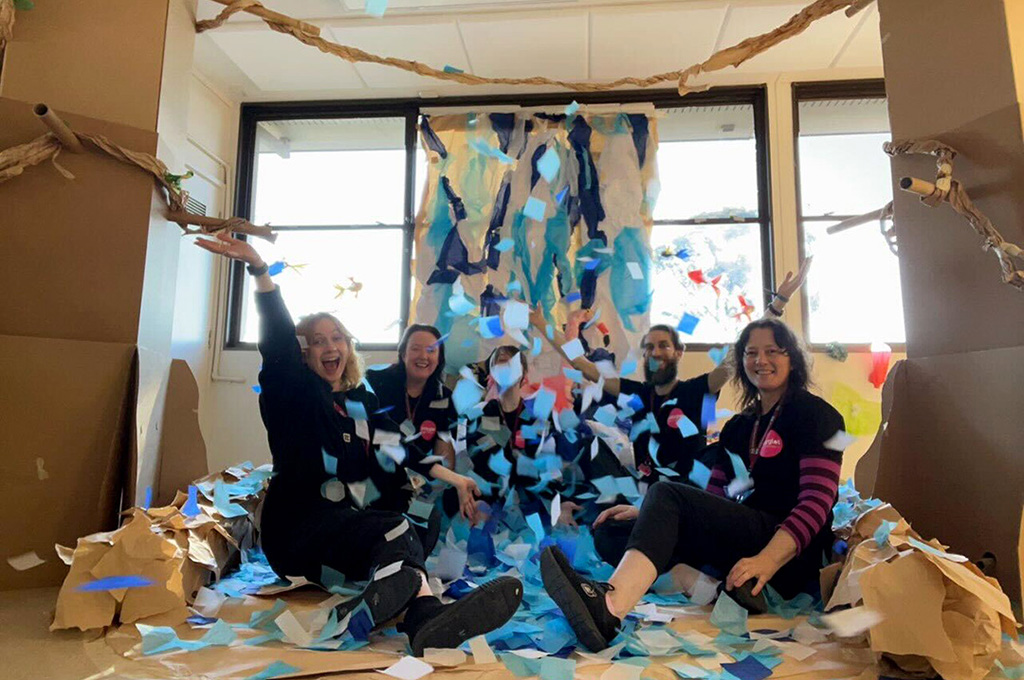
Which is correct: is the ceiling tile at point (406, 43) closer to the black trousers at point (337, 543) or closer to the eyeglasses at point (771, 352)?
the eyeglasses at point (771, 352)

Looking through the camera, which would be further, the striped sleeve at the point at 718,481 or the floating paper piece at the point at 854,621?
the striped sleeve at the point at 718,481

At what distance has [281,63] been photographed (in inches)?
118

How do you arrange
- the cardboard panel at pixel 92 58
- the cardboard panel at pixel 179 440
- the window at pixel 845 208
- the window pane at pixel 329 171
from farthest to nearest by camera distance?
1. the window pane at pixel 329 171
2. the window at pixel 845 208
3. the cardboard panel at pixel 179 440
4. the cardboard panel at pixel 92 58

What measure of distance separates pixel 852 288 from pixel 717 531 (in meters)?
2.04

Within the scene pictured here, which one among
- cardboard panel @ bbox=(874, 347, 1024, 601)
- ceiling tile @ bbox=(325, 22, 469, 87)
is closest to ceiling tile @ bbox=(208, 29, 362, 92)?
ceiling tile @ bbox=(325, 22, 469, 87)

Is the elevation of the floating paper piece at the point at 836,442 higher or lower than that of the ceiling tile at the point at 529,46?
lower

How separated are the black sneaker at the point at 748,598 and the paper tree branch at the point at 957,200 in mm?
769

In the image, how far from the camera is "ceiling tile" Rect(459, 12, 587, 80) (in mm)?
2643

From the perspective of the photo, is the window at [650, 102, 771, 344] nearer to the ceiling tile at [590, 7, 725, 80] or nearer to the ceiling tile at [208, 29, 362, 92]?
the ceiling tile at [590, 7, 725, 80]

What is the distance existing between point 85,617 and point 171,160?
103 cm

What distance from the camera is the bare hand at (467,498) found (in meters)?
1.74

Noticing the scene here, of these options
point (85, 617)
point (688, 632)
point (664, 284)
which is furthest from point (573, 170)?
point (85, 617)

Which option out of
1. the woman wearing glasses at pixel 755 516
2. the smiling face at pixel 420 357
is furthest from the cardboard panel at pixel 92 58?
the woman wearing glasses at pixel 755 516

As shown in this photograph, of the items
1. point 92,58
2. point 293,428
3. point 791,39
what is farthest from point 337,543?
point 791,39
